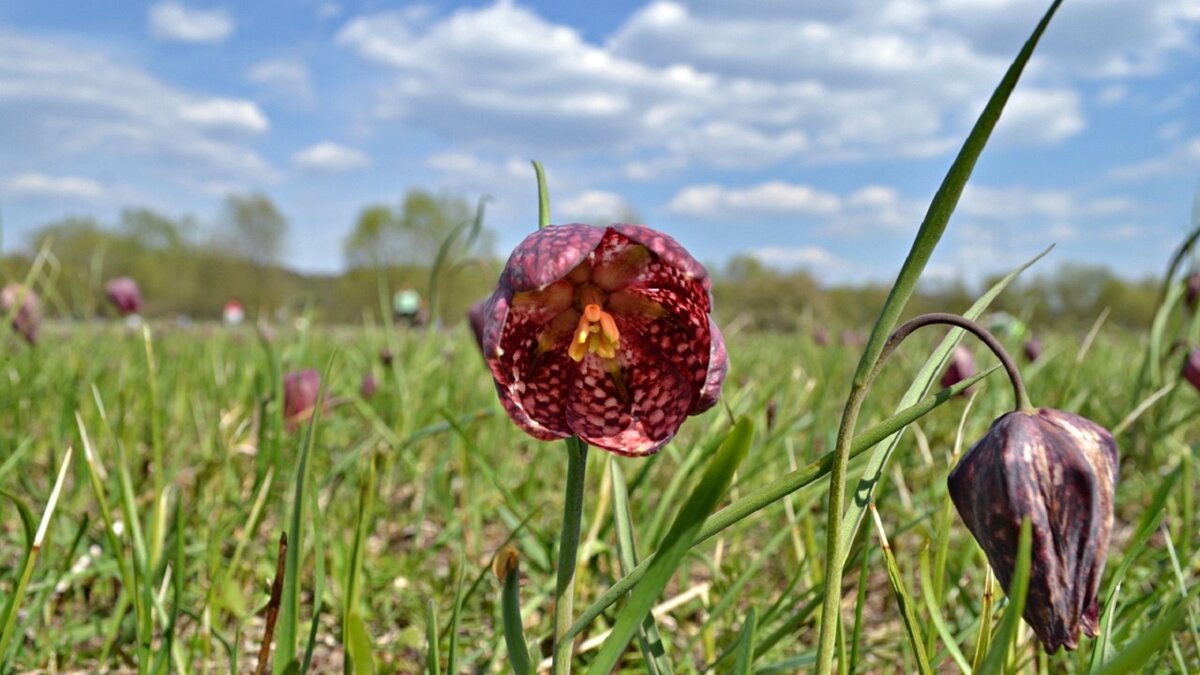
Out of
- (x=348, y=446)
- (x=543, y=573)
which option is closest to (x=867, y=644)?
(x=543, y=573)

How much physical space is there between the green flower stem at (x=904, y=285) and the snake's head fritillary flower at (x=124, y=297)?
145 inches

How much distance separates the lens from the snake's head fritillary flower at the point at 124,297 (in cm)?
364

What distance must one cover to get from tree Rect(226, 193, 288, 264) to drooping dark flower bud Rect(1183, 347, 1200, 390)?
37567mm

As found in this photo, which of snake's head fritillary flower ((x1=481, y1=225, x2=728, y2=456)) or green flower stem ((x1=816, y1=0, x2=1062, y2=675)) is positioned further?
snake's head fritillary flower ((x1=481, y1=225, x2=728, y2=456))

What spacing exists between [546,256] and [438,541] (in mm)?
972

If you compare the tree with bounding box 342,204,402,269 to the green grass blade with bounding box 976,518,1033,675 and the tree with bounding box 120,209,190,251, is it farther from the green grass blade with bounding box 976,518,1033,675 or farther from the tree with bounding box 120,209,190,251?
the green grass blade with bounding box 976,518,1033,675

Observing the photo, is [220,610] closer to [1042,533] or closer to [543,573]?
[543,573]

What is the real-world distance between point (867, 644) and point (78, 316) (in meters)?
3.16

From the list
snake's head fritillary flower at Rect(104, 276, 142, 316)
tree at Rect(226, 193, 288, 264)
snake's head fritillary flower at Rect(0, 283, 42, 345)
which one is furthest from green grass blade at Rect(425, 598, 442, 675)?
tree at Rect(226, 193, 288, 264)

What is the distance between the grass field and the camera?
975mm

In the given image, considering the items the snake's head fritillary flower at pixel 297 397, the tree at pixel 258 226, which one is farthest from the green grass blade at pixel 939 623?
the tree at pixel 258 226

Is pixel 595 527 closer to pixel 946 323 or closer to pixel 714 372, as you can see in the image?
pixel 714 372

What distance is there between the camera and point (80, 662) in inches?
46.8

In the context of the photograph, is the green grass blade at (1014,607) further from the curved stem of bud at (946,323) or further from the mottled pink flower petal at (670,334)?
the mottled pink flower petal at (670,334)
